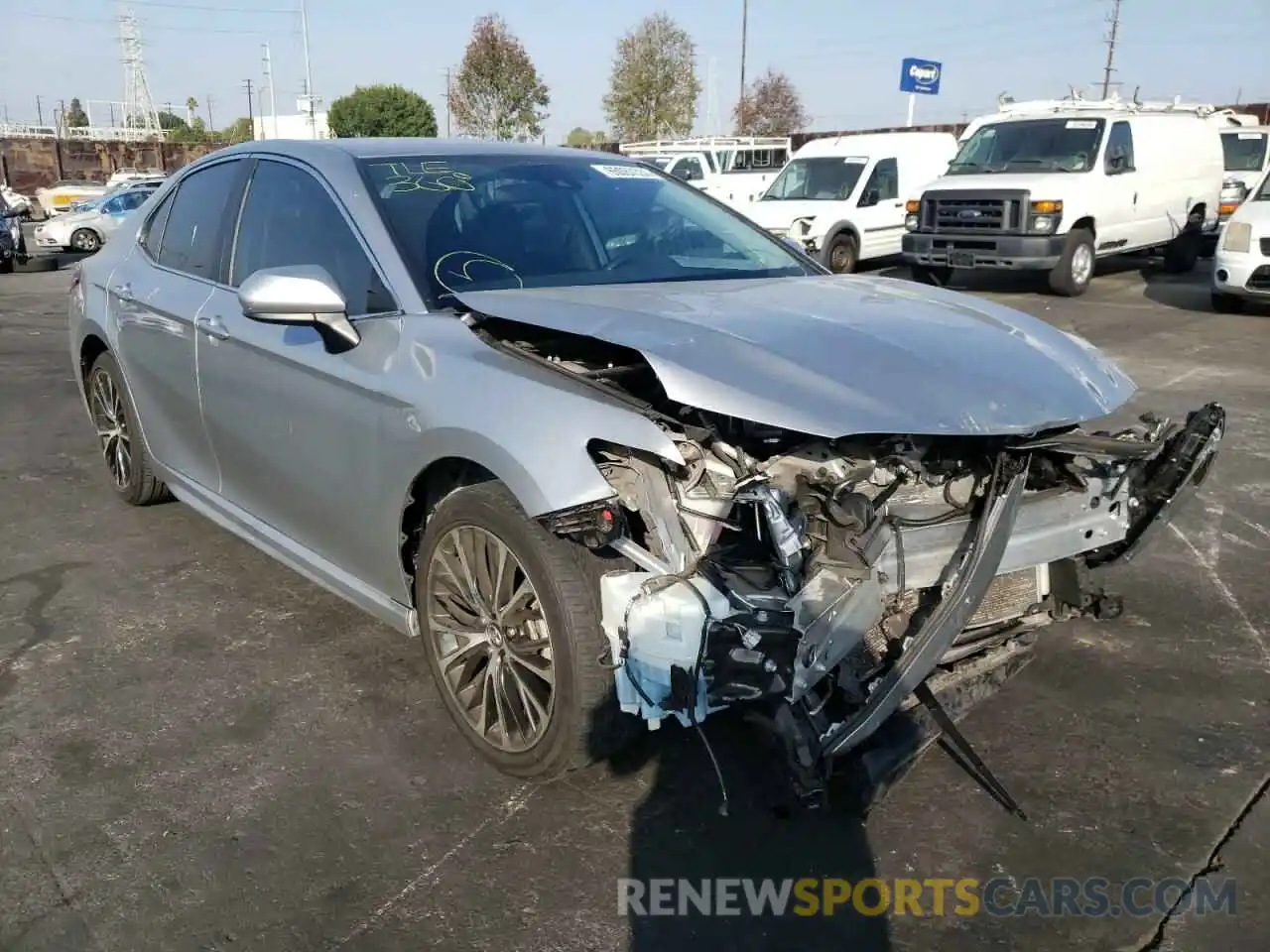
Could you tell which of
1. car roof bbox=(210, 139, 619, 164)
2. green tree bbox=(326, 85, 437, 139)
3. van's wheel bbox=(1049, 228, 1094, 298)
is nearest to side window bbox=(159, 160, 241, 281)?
car roof bbox=(210, 139, 619, 164)

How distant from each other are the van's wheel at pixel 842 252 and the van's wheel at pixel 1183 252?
467 centimetres

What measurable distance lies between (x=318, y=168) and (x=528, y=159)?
0.78 m

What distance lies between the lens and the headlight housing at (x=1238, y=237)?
11203 mm

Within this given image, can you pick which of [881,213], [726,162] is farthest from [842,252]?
[726,162]

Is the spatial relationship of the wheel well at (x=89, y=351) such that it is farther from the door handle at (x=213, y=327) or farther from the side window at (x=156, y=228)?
the door handle at (x=213, y=327)

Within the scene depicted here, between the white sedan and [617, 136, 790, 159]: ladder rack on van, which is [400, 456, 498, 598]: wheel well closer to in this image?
the white sedan

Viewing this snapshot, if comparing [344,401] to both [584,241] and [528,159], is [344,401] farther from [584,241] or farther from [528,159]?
[528,159]

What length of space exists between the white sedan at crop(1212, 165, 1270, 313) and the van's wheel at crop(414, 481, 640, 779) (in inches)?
430

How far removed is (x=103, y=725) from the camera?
3.40m

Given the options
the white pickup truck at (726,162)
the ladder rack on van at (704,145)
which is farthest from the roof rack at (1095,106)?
the ladder rack on van at (704,145)

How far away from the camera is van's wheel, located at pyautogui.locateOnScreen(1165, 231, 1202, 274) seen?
15.9 m

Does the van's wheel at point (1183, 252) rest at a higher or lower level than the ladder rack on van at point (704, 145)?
lower

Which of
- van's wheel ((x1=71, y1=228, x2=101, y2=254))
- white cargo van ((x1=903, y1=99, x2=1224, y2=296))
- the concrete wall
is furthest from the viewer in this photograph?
the concrete wall

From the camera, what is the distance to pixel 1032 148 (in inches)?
563
